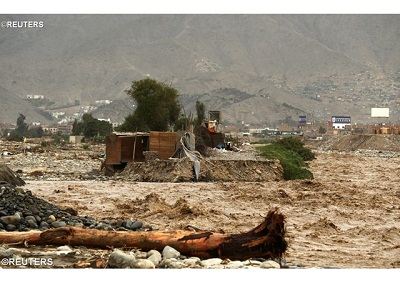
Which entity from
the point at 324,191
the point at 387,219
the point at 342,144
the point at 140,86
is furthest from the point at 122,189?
the point at 342,144

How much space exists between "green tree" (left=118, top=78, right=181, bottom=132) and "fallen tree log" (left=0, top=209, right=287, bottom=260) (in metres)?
48.6

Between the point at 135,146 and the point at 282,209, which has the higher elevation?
the point at 135,146

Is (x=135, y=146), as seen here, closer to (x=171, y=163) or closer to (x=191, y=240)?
(x=171, y=163)

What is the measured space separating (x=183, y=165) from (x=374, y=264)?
16983mm

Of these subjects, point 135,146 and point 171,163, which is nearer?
point 171,163

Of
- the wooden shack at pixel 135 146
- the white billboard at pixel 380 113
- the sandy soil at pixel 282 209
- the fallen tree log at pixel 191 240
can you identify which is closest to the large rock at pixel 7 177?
the sandy soil at pixel 282 209

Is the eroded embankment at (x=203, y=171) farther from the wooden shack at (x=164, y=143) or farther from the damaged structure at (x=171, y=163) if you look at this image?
the wooden shack at (x=164, y=143)

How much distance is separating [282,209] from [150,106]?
40380mm

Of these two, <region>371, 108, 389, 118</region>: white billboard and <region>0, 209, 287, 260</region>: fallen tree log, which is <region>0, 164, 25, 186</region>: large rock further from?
<region>371, 108, 389, 118</region>: white billboard

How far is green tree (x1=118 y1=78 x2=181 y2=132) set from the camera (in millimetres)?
61656

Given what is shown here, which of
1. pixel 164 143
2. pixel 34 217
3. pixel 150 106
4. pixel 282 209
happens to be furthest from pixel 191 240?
pixel 150 106

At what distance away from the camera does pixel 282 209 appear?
21703 mm

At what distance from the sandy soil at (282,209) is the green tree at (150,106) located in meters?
31.6

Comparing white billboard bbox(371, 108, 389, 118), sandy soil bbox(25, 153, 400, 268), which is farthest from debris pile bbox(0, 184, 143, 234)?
white billboard bbox(371, 108, 389, 118)
